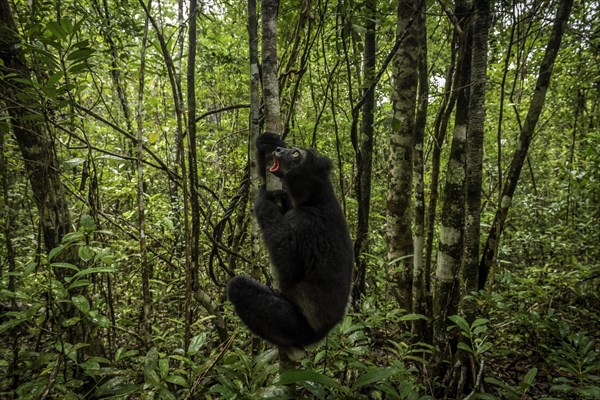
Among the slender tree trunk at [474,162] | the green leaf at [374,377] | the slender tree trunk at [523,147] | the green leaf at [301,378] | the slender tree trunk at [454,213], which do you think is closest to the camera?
the green leaf at [301,378]

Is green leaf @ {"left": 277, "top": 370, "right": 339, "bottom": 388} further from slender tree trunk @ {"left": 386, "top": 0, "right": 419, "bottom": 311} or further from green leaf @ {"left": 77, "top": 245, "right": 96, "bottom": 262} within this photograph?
slender tree trunk @ {"left": 386, "top": 0, "right": 419, "bottom": 311}

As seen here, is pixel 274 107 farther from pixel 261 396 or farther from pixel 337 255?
pixel 261 396

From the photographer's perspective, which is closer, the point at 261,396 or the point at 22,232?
the point at 261,396

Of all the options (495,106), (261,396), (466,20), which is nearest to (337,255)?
(261,396)

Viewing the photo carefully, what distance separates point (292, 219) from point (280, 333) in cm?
91

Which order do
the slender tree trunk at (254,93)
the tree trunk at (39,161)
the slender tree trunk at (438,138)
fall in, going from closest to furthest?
the slender tree trunk at (254,93) → the tree trunk at (39,161) → the slender tree trunk at (438,138)

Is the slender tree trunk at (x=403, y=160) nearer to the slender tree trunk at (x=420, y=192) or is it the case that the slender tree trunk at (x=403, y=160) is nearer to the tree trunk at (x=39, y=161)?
the slender tree trunk at (x=420, y=192)

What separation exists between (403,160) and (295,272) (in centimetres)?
272

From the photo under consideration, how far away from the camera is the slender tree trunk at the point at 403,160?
4633 millimetres

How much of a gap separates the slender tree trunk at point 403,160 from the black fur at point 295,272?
1.91m

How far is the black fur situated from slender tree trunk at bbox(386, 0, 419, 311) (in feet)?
6.28

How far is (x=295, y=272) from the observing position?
2814 mm

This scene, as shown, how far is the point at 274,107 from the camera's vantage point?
2.53 metres

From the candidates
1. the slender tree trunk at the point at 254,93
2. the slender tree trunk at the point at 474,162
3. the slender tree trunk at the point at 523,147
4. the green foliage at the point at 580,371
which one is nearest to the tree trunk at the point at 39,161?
the slender tree trunk at the point at 254,93
